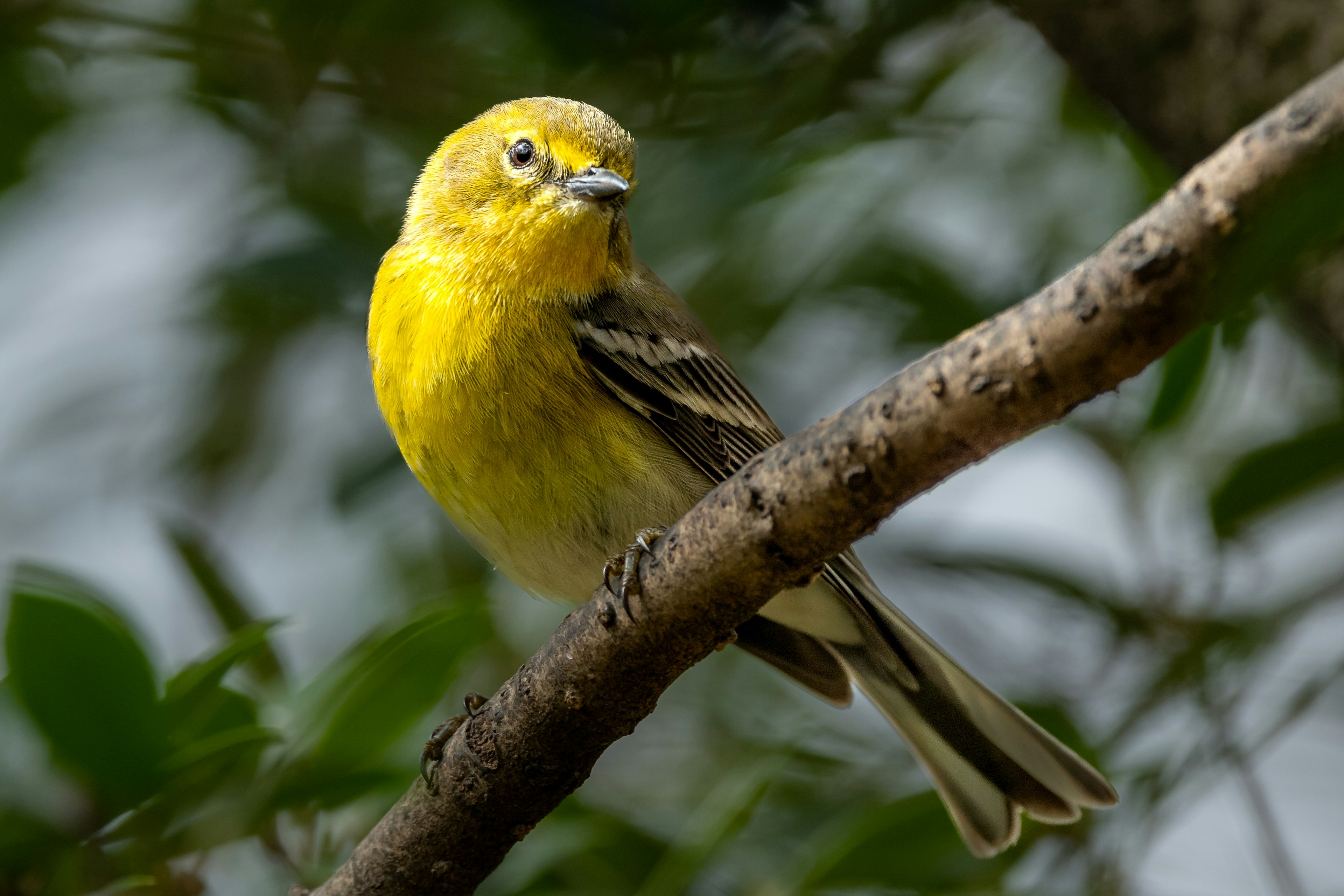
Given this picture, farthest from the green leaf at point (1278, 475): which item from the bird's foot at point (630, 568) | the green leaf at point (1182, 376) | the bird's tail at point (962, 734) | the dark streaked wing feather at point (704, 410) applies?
the bird's foot at point (630, 568)

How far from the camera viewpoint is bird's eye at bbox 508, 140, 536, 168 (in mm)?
3375

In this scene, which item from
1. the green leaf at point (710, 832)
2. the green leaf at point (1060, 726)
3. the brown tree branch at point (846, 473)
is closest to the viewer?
the brown tree branch at point (846, 473)

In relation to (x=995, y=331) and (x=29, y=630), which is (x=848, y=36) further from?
(x=29, y=630)

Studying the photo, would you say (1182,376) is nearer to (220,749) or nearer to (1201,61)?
(1201,61)

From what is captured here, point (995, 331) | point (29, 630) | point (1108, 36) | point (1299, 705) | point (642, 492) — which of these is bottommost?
point (1299, 705)

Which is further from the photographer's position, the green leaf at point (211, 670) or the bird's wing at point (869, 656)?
the bird's wing at point (869, 656)

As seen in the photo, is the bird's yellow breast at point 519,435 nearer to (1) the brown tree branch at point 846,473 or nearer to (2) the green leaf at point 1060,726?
(1) the brown tree branch at point 846,473

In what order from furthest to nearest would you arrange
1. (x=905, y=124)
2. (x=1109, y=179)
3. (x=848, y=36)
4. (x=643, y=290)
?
(x=1109, y=179), (x=905, y=124), (x=848, y=36), (x=643, y=290)

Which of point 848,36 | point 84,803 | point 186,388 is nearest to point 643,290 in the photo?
point 848,36

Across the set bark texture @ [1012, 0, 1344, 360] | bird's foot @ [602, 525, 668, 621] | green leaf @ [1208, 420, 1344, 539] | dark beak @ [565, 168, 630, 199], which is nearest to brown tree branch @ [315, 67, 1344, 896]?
bird's foot @ [602, 525, 668, 621]

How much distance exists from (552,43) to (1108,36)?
1763 millimetres

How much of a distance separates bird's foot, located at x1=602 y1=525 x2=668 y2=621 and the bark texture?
2150 mm

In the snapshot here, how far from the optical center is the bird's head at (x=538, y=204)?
10.5 feet

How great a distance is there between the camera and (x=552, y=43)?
142 inches
